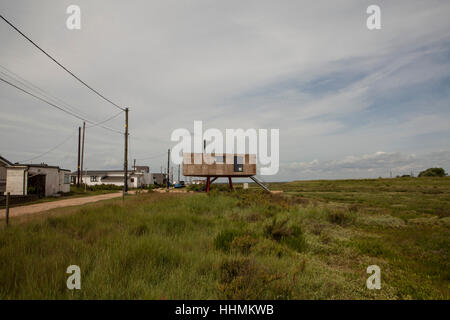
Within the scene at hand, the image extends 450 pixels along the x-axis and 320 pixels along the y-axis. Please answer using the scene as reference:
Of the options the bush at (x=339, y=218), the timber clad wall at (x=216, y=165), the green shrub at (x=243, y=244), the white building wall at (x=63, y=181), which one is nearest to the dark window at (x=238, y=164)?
the timber clad wall at (x=216, y=165)

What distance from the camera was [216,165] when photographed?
26.3 metres

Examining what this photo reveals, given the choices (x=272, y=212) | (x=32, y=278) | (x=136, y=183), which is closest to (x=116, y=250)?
(x=32, y=278)

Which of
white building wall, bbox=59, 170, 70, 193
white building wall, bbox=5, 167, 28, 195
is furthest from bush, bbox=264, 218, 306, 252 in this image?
white building wall, bbox=59, 170, 70, 193

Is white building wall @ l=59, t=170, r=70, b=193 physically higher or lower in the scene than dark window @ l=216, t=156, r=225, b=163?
lower

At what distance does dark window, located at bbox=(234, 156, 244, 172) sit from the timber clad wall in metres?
0.12

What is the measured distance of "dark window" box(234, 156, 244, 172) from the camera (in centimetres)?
2695

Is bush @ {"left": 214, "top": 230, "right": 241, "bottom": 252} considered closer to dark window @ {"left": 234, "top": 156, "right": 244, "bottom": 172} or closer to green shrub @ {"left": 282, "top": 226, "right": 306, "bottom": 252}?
green shrub @ {"left": 282, "top": 226, "right": 306, "bottom": 252}

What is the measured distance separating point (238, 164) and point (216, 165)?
8.78 ft

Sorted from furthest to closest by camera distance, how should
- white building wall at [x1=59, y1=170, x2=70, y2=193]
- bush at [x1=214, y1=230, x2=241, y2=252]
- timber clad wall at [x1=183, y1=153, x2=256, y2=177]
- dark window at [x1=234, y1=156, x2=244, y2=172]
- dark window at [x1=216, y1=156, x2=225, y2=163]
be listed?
white building wall at [x1=59, y1=170, x2=70, y2=193]
dark window at [x1=234, y1=156, x2=244, y2=172]
dark window at [x1=216, y1=156, x2=225, y2=163]
timber clad wall at [x1=183, y1=153, x2=256, y2=177]
bush at [x1=214, y1=230, x2=241, y2=252]

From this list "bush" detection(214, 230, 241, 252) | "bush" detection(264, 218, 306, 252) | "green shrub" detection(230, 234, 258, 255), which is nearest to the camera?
"green shrub" detection(230, 234, 258, 255)
